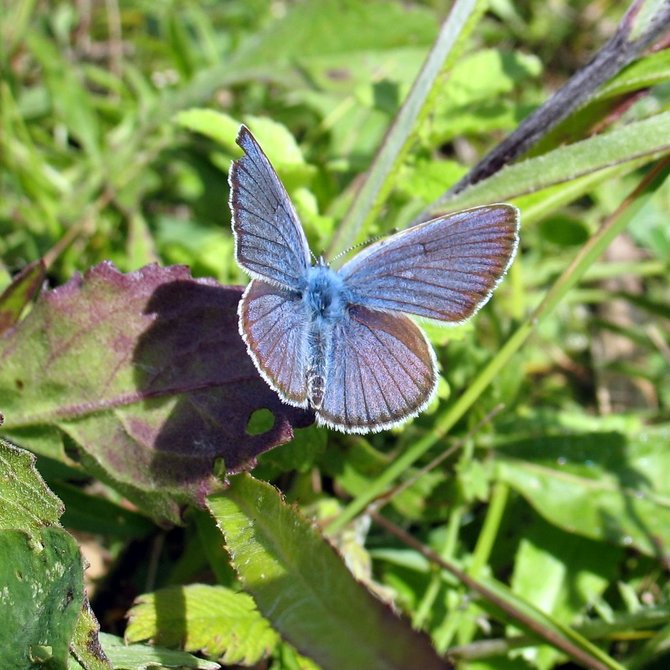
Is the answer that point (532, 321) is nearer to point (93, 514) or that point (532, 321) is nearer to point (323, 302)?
point (323, 302)

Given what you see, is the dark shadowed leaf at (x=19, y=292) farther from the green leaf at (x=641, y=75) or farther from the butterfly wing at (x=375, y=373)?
the green leaf at (x=641, y=75)

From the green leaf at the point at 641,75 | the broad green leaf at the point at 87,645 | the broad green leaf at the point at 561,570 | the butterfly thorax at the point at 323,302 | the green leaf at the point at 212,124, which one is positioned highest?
the green leaf at the point at 641,75

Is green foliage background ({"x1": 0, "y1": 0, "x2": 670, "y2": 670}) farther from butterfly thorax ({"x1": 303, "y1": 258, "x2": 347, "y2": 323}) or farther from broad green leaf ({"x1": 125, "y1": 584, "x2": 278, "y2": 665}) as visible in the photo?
butterfly thorax ({"x1": 303, "y1": 258, "x2": 347, "y2": 323})

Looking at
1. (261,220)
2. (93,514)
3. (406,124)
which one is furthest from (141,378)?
(406,124)

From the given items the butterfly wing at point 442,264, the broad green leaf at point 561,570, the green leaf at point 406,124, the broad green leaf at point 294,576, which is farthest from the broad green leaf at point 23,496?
the broad green leaf at point 561,570

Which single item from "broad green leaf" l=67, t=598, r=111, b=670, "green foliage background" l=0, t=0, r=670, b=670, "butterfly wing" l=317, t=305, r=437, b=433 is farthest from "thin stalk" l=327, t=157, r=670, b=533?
"broad green leaf" l=67, t=598, r=111, b=670

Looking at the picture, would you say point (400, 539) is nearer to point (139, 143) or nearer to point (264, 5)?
point (139, 143)

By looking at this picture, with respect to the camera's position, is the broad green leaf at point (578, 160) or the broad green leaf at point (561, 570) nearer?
the broad green leaf at point (578, 160)
